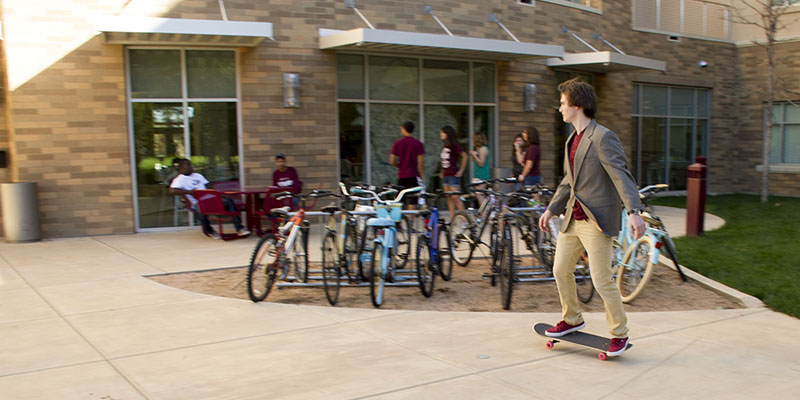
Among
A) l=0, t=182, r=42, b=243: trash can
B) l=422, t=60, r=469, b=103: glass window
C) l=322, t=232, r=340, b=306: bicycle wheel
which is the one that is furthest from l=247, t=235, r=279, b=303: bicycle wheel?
l=422, t=60, r=469, b=103: glass window

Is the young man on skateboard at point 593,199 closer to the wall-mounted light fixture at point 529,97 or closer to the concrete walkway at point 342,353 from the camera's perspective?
the concrete walkway at point 342,353

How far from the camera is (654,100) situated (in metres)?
18.5

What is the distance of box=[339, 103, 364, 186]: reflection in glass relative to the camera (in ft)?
41.5

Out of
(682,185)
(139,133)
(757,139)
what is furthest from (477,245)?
(757,139)

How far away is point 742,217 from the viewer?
13.3 metres

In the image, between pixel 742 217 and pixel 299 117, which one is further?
pixel 742 217

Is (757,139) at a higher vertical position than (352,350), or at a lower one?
higher

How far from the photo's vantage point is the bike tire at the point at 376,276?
243 inches

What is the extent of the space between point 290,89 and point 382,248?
20.7 ft

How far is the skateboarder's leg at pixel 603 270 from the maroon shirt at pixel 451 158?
5.65m

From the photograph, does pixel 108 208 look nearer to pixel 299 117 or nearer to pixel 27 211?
pixel 27 211

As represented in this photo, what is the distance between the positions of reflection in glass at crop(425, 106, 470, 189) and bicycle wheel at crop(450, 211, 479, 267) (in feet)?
17.3

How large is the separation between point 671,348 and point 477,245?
128 inches

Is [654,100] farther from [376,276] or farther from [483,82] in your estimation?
[376,276]
